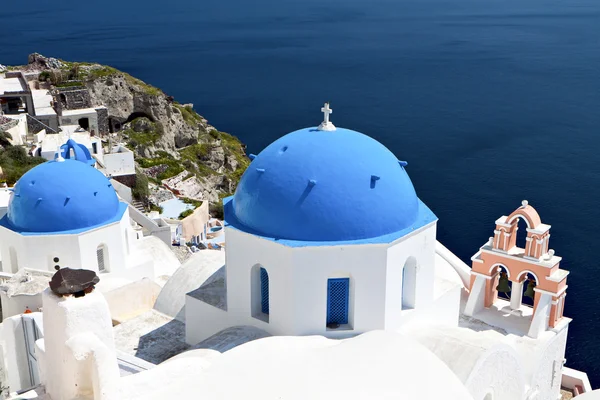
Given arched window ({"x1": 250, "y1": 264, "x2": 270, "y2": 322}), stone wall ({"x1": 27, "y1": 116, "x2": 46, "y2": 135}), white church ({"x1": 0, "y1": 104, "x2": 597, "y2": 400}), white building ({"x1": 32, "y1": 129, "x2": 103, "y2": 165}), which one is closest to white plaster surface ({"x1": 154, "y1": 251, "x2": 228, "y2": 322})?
white church ({"x1": 0, "y1": 104, "x2": 597, "y2": 400})

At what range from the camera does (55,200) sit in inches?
658

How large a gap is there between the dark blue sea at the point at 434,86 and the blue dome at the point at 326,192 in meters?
18.2

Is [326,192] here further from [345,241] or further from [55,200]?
[55,200]

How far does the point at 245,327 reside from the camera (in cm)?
1259

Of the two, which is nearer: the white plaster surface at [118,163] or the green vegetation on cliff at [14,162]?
the green vegetation on cliff at [14,162]

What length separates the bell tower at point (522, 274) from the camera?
14469mm


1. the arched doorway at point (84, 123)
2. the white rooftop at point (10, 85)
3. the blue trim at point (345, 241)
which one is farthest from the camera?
the white rooftop at point (10, 85)

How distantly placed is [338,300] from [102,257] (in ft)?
27.9

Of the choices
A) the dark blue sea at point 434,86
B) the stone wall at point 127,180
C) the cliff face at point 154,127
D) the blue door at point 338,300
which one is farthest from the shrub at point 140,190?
the blue door at point 338,300

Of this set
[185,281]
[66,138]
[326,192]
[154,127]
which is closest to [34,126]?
[66,138]

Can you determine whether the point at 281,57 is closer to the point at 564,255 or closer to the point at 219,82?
the point at 219,82

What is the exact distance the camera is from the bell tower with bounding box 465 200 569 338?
14469 mm

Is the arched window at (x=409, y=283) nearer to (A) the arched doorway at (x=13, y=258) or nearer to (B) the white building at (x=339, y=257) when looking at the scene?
(B) the white building at (x=339, y=257)

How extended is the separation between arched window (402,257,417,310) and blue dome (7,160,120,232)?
28.9 ft
